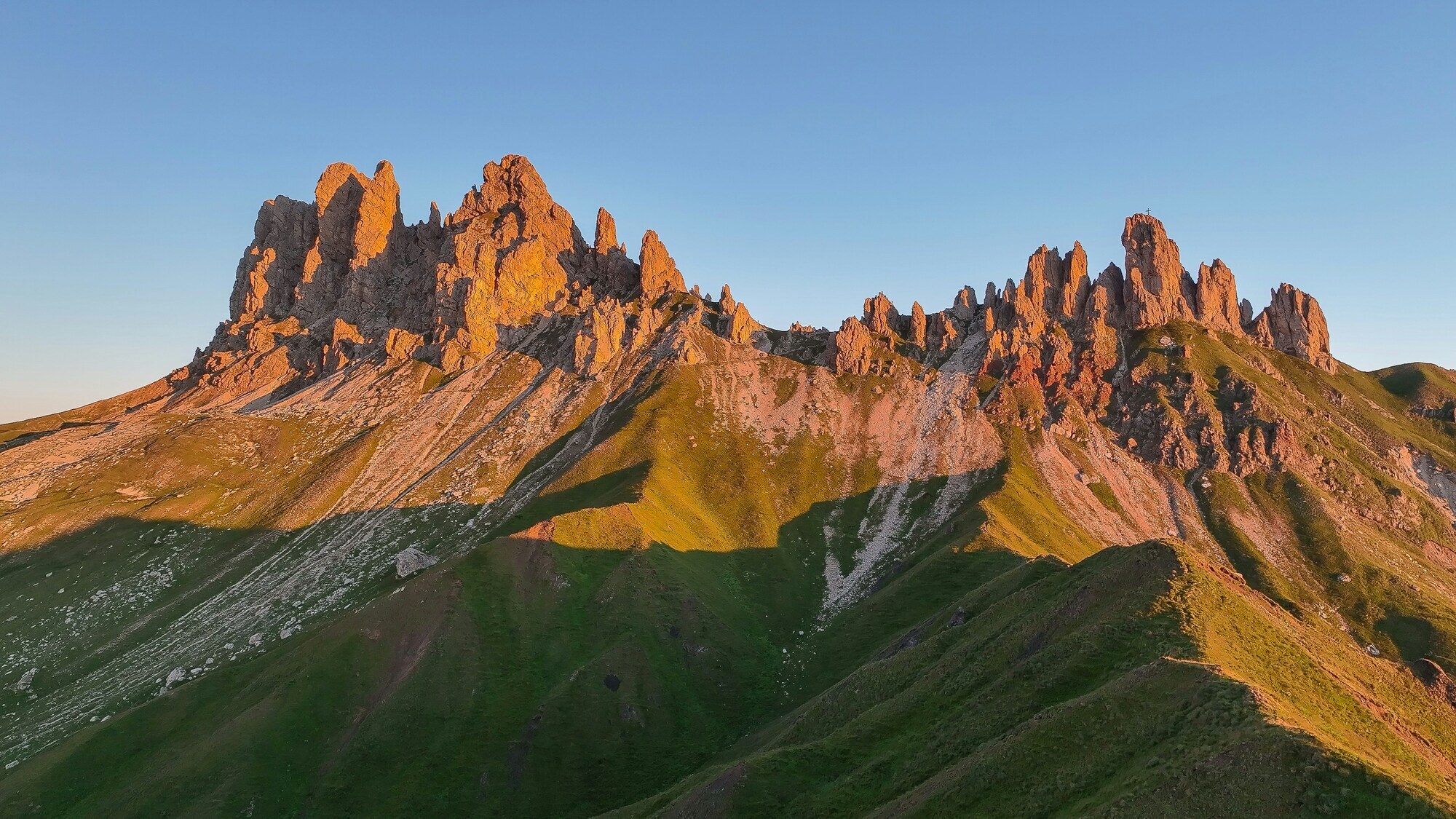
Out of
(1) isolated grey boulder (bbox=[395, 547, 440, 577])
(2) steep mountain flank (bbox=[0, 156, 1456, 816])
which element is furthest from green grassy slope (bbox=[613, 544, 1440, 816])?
(1) isolated grey boulder (bbox=[395, 547, 440, 577])

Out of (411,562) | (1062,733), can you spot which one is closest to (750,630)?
(411,562)

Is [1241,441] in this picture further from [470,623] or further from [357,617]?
[357,617]

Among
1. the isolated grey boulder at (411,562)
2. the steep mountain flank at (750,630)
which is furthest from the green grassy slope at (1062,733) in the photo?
the isolated grey boulder at (411,562)

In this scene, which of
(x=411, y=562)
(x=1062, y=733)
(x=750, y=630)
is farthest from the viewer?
(x=411, y=562)

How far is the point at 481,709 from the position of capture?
101250mm

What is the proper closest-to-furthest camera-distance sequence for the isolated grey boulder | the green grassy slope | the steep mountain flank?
the green grassy slope
the steep mountain flank
the isolated grey boulder

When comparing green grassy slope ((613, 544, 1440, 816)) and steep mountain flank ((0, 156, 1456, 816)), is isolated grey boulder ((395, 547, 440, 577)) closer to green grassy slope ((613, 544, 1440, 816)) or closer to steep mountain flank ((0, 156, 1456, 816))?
steep mountain flank ((0, 156, 1456, 816))

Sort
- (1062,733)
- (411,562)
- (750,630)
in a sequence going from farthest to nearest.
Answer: (411,562) → (750,630) → (1062,733)

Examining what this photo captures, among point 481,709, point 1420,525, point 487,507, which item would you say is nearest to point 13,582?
point 487,507

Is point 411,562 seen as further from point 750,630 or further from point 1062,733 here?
point 1062,733

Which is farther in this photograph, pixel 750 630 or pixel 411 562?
pixel 411 562

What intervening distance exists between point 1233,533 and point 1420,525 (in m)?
44.8

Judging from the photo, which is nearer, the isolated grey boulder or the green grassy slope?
the green grassy slope

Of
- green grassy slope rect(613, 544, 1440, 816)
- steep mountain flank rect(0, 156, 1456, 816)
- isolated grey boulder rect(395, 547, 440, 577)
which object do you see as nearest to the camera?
green grassy slope rect(613, 544, 1440, 816)
